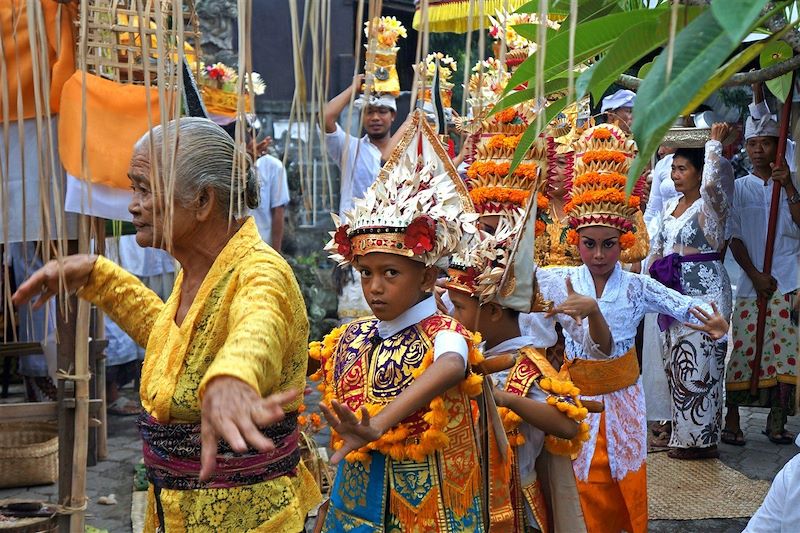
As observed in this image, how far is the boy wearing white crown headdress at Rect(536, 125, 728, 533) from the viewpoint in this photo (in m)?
4.40

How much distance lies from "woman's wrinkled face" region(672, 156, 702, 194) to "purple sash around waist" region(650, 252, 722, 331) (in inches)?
18.4

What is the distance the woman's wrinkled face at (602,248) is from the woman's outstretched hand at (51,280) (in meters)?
2.64

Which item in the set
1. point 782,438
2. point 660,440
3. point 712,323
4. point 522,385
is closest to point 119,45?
point 522,385

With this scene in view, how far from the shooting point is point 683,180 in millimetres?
6508

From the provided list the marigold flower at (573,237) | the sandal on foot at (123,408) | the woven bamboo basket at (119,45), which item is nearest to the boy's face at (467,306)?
the woven bamboo basket at (119,45)

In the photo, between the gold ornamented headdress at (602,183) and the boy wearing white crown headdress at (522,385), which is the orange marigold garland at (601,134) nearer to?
the gold ornamented headdress at (602,183)

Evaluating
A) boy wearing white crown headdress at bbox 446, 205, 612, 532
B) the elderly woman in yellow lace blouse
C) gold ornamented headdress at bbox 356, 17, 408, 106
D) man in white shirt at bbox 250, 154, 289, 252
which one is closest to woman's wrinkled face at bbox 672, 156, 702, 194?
gold ornamented headdress at bbox 356, 17, 408, 106

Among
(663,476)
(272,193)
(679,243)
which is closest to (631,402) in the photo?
(663,476)

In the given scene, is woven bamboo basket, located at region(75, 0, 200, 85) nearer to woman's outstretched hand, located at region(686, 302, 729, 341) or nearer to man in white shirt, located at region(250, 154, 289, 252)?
woman's outstretched hand, located at region(686, 302, 729, 341)

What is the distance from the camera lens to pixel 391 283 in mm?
3043

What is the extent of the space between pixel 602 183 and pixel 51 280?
2.88 m

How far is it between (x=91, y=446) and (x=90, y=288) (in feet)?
11.6

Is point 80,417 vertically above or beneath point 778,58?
beneath

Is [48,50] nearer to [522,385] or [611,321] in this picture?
[522,385]
